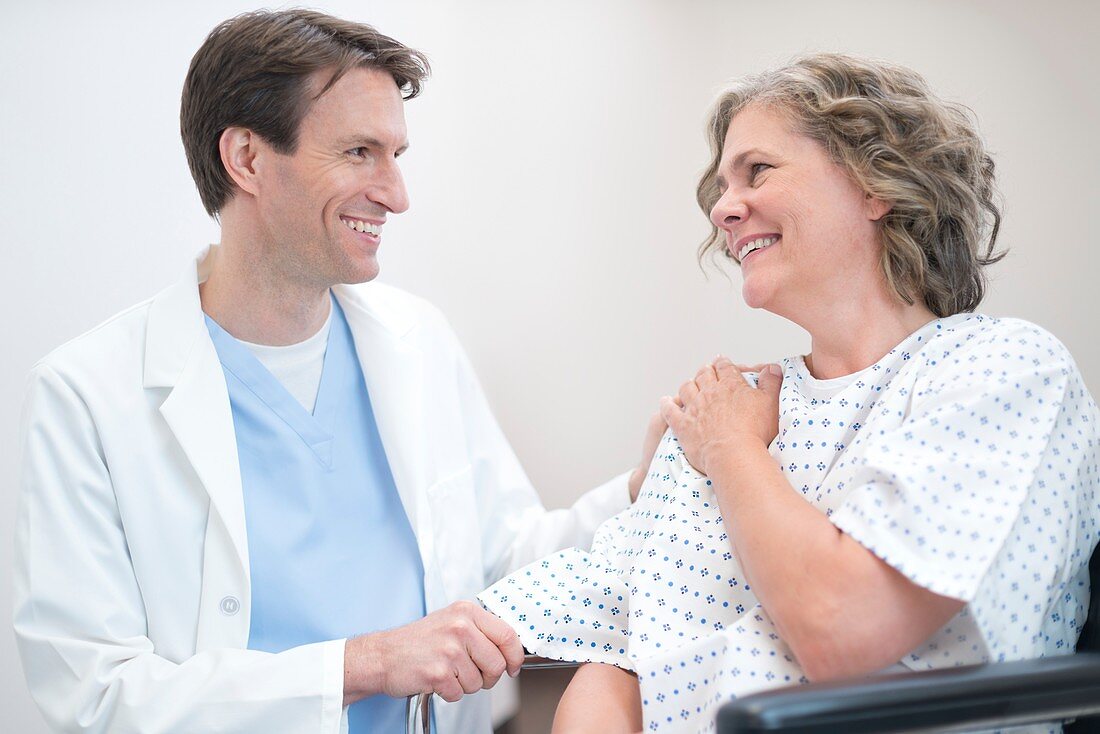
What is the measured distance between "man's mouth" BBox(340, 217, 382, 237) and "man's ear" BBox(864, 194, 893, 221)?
0.79 m

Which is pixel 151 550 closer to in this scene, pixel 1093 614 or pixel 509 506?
pixel 509 506

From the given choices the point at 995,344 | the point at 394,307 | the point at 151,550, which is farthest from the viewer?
the point at 394,307

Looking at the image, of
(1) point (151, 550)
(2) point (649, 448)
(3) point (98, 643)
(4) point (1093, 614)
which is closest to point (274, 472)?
(1) point (151, 550)

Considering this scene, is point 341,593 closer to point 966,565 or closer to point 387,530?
point 387,530

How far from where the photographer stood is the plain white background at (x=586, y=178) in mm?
1813

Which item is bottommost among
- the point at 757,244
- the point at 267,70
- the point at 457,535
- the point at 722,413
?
the point at 457,535

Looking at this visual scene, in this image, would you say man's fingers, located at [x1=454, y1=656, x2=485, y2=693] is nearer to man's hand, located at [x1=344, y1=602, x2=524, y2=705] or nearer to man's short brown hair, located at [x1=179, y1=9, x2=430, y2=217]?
man's hand, located at [x1=344, y1=602, x2=524, y2=705]

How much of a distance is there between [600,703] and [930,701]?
0.48 metres

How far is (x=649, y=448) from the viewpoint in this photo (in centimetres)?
160

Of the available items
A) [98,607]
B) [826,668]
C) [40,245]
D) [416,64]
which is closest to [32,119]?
[40,245]

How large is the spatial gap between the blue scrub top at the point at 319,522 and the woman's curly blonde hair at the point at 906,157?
85cm

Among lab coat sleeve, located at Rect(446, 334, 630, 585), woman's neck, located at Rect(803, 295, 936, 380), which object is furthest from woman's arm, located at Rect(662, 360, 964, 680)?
lab coat sleeve, located at Rect(446, 334, 630, 585)

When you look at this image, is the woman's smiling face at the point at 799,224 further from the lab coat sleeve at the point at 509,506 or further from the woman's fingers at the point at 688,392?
the lab coat sleeve at the point at 509,506

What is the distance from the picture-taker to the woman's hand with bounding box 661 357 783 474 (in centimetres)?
126
